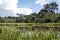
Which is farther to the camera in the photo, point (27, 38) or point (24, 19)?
point (24, 19)

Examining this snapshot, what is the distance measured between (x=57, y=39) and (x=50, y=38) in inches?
10.3

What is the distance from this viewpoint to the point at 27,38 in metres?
6.85

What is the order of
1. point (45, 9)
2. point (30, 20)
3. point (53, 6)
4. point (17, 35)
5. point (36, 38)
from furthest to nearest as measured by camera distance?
1. point (53, 6)
2. point (45, 9)
3. point (30, 20)
4. point (17, 35)
5. point (36, 38)

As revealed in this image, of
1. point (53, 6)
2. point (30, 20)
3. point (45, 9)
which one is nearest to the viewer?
point (30, 20)

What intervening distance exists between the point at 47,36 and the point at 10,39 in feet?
4.76

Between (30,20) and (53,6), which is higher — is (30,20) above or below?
below

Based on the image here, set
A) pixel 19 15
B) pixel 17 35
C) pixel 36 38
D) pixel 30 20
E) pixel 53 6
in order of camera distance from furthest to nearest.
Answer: pixel 53 6 < pixel 19 15 < pixel 30 20 < pixel 17 35 < pixel 36 38

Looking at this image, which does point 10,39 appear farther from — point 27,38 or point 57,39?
point 57,39

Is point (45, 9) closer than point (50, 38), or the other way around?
point (50, 38)

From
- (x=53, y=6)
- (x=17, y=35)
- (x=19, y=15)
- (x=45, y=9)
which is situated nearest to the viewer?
(x=17, y=35)

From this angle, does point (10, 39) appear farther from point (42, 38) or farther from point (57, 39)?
point (57, 39)

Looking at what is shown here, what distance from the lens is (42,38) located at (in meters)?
6.82

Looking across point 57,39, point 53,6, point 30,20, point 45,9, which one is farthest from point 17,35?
Answer: point 53,6

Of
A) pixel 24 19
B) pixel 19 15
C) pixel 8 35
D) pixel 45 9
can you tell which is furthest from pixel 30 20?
pixel 8 35
